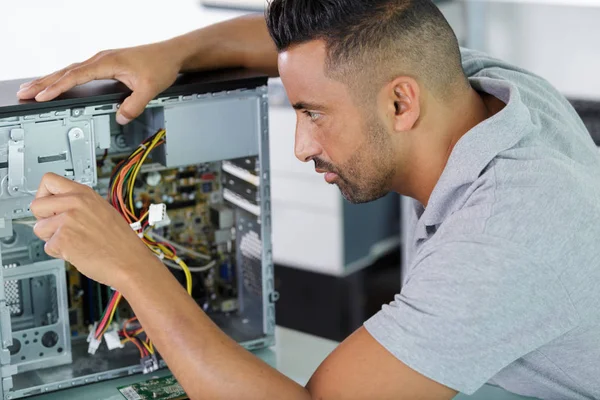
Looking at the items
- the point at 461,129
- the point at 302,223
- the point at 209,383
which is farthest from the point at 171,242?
the point at 302,223

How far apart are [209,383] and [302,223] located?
2269 mm

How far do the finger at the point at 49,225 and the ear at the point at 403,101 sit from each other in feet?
1.59

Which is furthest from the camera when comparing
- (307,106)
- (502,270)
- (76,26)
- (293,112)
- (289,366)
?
(76,26)

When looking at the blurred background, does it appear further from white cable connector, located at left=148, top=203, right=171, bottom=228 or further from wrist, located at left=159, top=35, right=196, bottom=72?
white cable connector, located at left=148, top=203, right=171, bottom=228

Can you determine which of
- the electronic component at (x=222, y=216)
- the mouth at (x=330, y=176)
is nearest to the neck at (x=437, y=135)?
the mouth at (x=330, y=176)

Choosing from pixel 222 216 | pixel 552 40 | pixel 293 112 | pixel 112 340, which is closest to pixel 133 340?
pixel 112 340

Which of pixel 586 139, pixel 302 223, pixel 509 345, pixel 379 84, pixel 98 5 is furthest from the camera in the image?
pixel 98 5

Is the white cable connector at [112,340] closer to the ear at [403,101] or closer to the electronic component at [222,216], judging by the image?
the electronic component at [222,216]

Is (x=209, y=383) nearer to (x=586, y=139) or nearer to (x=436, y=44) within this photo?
(x=436, y=44)

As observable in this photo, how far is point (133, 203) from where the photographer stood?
59.6 inches

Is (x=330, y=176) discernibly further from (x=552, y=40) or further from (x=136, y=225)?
(x=552, y=40)

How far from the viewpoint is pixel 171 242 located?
63.2 inches

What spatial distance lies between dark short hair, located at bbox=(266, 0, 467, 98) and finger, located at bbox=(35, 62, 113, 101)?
0.28 meters

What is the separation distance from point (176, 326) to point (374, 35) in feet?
1.62
